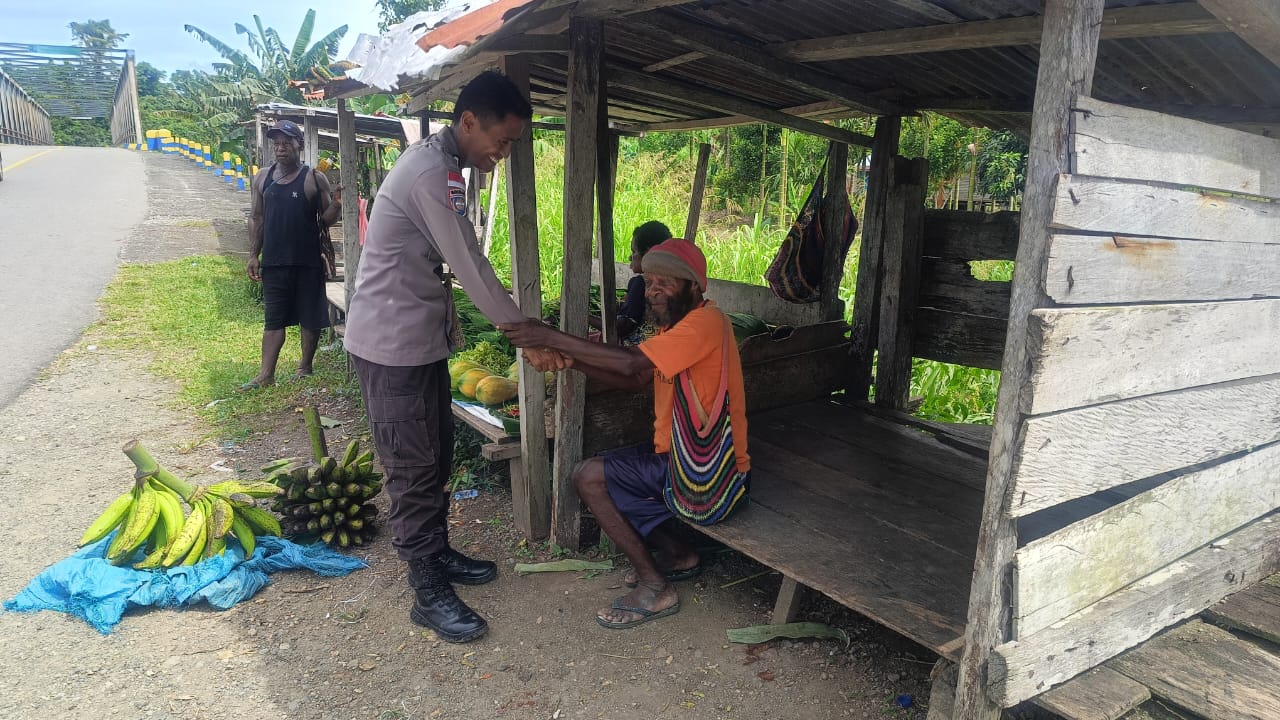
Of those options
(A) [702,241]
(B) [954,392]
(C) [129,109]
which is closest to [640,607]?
(B) [954,392]

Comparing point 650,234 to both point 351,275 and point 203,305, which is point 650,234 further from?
point 203,305

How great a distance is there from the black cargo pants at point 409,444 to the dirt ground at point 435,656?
0.44 metres

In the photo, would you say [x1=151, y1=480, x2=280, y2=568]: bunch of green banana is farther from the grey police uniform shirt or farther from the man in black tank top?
the man in black tank top

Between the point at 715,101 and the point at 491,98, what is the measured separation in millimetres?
1565

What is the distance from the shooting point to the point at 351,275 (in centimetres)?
623

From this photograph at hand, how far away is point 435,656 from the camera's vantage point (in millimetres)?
3150

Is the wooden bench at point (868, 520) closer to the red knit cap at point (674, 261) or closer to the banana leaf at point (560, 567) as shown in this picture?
the banana leaf at point (560, 567)

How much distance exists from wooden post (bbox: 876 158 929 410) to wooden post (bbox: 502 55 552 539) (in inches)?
93.1

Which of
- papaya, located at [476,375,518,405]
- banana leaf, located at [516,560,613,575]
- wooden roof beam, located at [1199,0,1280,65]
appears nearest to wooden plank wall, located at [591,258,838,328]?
papaya, located at [476,375,518,405]

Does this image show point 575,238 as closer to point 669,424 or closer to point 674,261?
point 674,261

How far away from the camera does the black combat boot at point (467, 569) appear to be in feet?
12.1

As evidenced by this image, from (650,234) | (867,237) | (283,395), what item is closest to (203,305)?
(283,395)

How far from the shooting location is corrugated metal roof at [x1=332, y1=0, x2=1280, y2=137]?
2801 mm

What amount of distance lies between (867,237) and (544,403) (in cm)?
252
